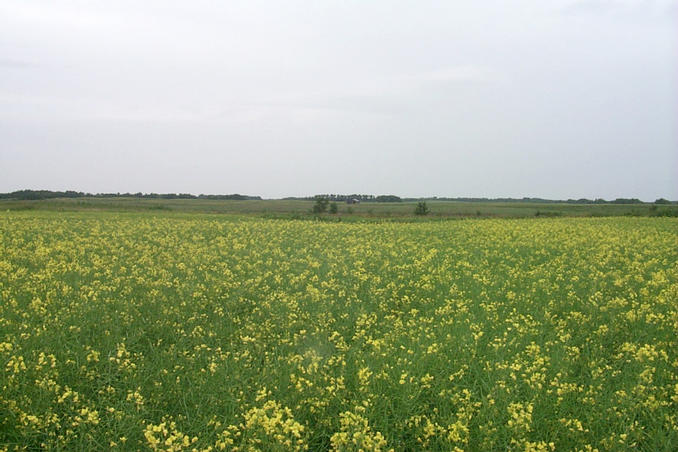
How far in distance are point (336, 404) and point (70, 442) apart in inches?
98.3

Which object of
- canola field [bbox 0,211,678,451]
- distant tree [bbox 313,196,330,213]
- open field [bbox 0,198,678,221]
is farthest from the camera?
distant tree [bbox 313,196,330,213]

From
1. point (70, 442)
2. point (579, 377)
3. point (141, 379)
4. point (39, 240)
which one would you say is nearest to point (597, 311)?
point (579, 377)

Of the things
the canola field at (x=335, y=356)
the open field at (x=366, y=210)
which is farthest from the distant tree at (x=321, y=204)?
the canola field at (x=335, y=356)

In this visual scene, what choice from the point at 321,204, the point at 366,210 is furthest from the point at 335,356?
the point at 366,210

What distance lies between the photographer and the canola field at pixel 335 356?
4.37m

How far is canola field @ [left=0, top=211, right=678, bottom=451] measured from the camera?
4.37m

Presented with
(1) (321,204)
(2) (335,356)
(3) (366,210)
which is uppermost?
(1) (321,204)

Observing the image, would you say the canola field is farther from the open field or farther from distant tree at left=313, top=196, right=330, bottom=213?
distant tree at left=313, top=196, right=330, bottom=213

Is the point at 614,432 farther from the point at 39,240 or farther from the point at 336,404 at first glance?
the point at 39,240

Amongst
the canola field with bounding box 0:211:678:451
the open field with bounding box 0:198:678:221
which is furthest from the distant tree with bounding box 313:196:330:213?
the canola field with bounding box 0:211:678:451

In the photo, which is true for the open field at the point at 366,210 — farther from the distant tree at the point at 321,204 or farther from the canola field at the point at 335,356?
the canola field at the point at 335,356

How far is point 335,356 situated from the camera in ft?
20.0

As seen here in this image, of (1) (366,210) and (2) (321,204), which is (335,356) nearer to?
(2) (321,204)

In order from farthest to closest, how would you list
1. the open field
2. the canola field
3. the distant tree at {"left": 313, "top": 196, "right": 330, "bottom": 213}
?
1. the distant tree at {"left": 313, "top": 196, "right": 330, "bottom": 213}
2. the open field
3. the canola field
